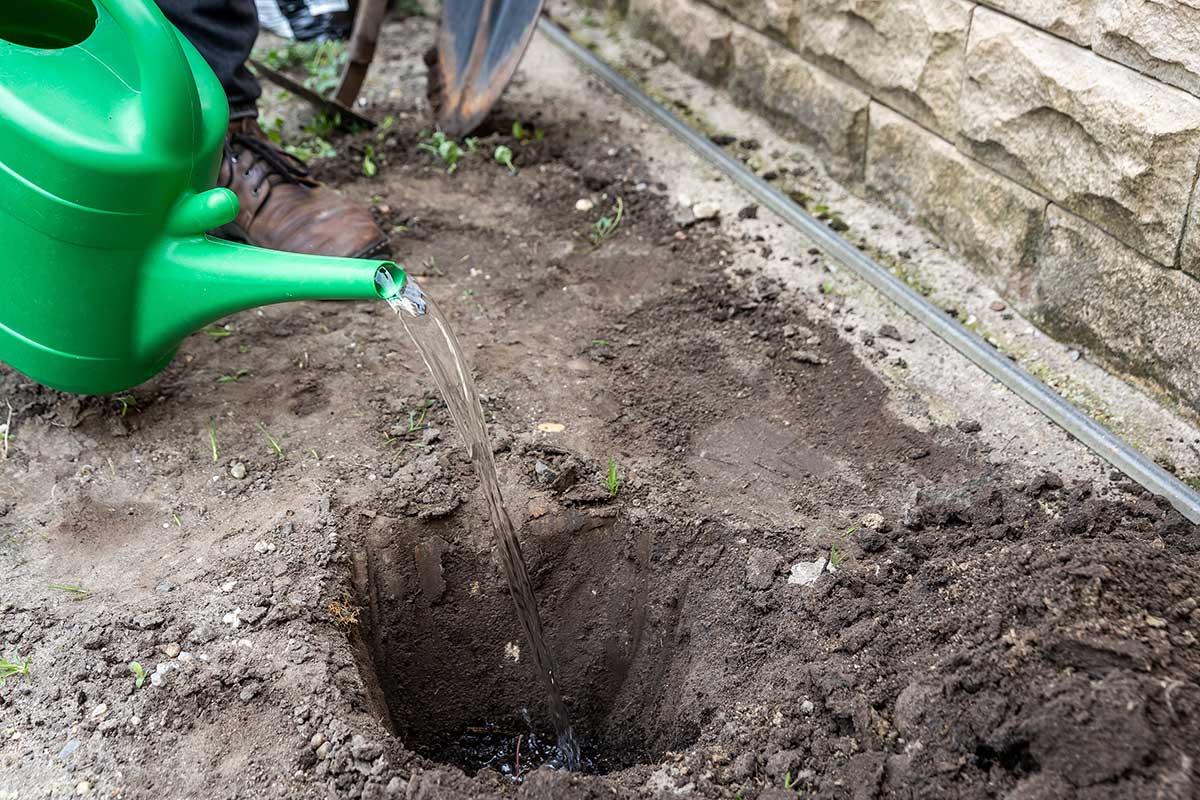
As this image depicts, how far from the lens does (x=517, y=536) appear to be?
200cm

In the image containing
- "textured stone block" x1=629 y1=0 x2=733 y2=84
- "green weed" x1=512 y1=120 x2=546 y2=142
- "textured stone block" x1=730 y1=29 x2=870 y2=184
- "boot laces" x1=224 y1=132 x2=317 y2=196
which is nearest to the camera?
"boot laces" x1=224 y1=132 x2=317 y2=196

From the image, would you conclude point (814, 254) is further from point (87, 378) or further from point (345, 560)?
point (87, 378)

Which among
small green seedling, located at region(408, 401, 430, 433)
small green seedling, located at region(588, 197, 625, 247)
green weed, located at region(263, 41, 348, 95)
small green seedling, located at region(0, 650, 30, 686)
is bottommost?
small green seedling, located at region(0, 650, 30, 686)

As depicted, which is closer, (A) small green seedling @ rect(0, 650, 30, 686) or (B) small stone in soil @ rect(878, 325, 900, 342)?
(A) small green seedling @ rect(0, 650, 30, 686)

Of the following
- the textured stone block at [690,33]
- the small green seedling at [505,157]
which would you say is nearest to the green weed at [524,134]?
the small green seedling at [505,157]

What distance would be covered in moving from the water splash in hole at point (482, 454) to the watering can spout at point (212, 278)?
0.52ft

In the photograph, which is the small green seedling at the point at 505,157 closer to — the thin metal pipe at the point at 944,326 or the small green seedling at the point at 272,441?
the thin metal pipe at the point at 944,326

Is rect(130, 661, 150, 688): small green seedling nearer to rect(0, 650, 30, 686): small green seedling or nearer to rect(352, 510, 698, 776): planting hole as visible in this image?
rect(0, 650, 30, 686): small green seedling

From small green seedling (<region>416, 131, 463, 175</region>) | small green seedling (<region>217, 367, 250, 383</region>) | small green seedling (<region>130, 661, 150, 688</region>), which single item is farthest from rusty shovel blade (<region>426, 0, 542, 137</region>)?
small green seedling (<region>130, 661, 150, 688</region>)

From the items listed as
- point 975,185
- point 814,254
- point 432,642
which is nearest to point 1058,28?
point 975,185

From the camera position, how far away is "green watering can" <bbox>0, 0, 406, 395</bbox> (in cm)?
170

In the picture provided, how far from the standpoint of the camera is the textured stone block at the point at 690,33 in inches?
137

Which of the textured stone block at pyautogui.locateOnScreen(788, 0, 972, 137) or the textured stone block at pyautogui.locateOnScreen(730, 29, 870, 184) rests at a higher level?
the textured stone block at pyautogui.locateOnScreen(788, 0, 972, 137)

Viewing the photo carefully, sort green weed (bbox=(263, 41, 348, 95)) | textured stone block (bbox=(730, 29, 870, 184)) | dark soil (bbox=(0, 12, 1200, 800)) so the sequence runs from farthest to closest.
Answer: green weed (bbox=(263, 41, 348, 95)) < textured stone block (bbox=(730, 29, 870, 184)) < dark soil (bbox=(0, 12, 1200, 800))
